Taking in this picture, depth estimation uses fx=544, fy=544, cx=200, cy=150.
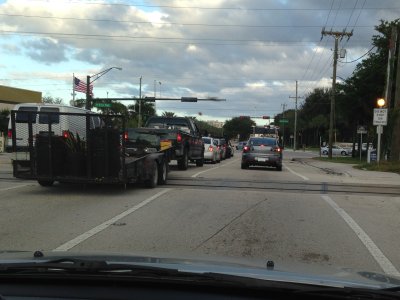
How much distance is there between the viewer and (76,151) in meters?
12.5

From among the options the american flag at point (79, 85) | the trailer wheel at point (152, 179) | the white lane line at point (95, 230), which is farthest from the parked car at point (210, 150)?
the american flag at point (79, 85)

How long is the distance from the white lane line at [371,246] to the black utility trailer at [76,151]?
493cm

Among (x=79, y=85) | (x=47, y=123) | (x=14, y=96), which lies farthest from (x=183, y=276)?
(x=14, y=96)

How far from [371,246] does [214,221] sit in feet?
9.28

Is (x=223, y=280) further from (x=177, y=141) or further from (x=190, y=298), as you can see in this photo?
(x=177, y=141)

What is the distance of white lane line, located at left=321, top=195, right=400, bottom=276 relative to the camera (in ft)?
21.2

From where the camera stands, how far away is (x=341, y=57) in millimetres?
47656

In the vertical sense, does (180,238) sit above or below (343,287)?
below

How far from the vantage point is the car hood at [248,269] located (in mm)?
3010

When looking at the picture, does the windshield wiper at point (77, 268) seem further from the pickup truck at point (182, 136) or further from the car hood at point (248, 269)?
the pickup truck at point (182, 136)

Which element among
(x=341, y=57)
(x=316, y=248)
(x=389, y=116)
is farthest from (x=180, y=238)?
(x=341, y=57)

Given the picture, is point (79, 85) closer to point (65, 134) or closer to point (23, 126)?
point (23, 126)

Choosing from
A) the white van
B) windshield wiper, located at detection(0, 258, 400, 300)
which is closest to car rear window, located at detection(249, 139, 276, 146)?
the white van

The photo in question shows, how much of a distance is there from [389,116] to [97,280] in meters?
27.5
